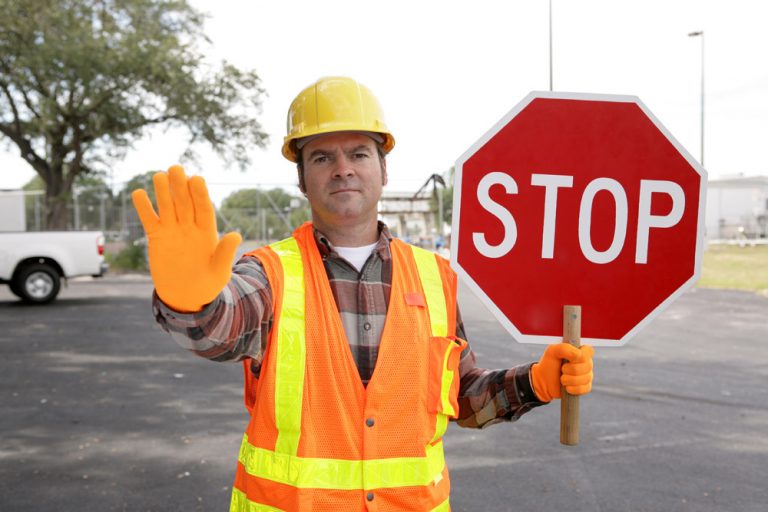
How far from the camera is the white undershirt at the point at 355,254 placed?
223 centimetres

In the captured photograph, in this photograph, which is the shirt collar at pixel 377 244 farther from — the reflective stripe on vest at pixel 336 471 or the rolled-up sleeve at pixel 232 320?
the reflective stripe on vest at pixel 336 471

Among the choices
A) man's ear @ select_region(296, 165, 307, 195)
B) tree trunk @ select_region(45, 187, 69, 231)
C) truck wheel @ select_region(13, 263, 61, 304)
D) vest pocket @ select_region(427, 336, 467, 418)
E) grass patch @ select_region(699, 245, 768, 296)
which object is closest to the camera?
vest pocket @ select_region(427, 336, 467, 418)

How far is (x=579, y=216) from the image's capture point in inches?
76.6

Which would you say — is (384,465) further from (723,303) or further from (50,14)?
(50,14)

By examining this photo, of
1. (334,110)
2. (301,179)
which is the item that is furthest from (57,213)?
(334,110)

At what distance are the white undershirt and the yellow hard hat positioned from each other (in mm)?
364

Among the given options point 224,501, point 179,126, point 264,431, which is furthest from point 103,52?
point 264,431

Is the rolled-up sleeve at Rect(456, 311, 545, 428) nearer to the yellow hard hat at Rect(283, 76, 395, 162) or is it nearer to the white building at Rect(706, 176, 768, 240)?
the yellow hard hat at Rect(283, 76, 395, 162)

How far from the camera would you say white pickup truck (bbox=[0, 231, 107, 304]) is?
1434 cm

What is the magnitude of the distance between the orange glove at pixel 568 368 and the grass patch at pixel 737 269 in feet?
37.8

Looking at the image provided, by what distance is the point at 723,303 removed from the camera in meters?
14.1

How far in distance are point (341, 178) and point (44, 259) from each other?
14.2 meters

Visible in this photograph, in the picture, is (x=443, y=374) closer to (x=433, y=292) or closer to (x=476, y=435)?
(x=433, y=292)

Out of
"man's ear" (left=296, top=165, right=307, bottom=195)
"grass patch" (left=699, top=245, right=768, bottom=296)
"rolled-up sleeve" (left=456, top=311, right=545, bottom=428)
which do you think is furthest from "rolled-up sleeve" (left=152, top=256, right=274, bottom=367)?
"grass patch" (left=699, top=245, right=768, bottom=296)
